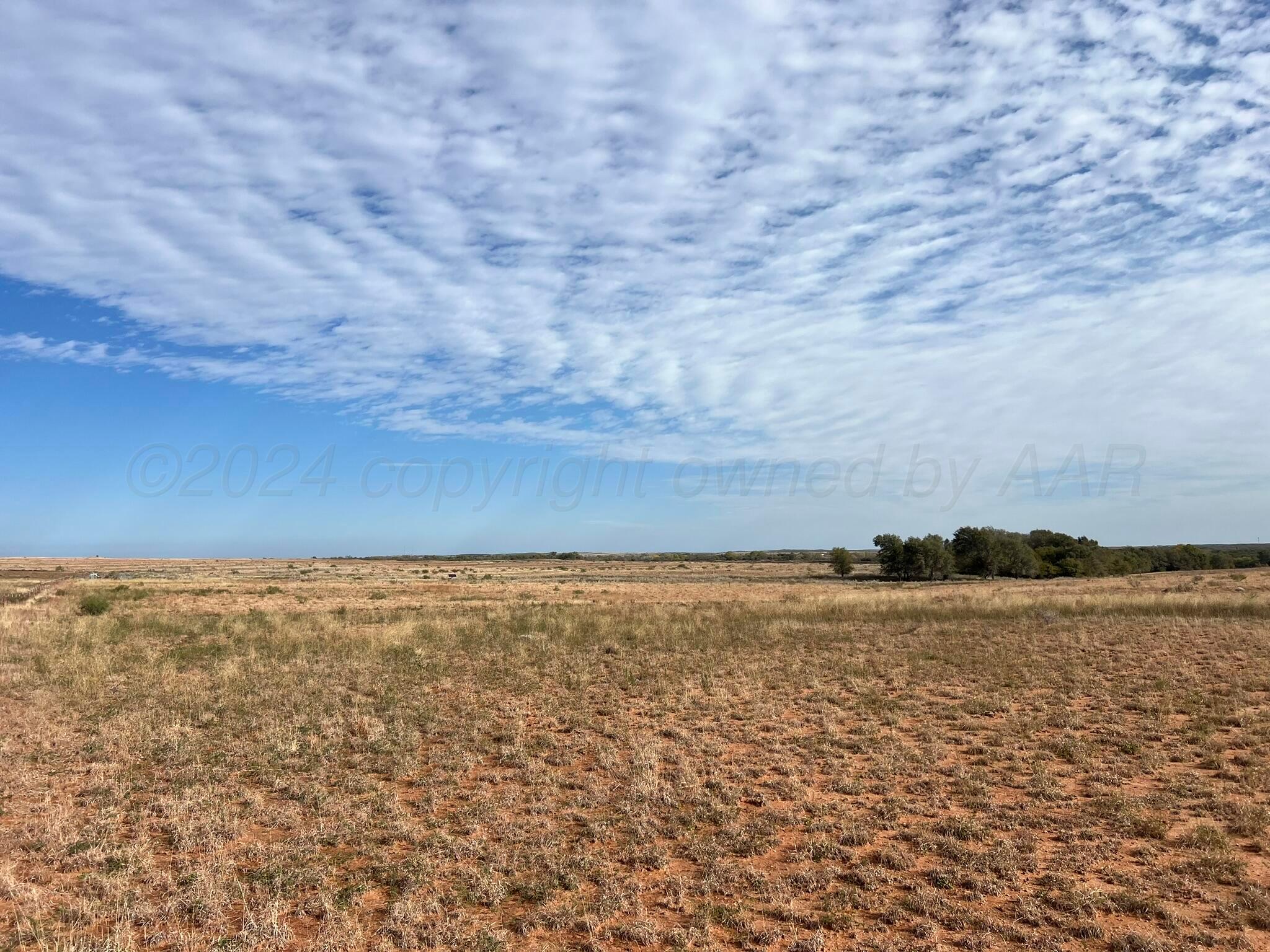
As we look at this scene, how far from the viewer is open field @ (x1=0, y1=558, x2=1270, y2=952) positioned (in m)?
5.01

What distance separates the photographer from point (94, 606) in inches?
1016

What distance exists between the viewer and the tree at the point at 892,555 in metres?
64.9

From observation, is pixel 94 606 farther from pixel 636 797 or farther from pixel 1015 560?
pixel 1015 560

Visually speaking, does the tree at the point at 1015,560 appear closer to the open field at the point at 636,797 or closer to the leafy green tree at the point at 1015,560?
the leafy green tree at the point at 1015,560

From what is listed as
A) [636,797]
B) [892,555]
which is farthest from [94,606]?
[892,555]

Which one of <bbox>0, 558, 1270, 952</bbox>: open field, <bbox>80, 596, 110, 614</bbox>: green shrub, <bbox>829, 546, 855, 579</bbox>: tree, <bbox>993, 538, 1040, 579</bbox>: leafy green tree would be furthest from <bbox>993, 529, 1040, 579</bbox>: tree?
<bbox>80, 596, 110, 614</bbox>: green shrub

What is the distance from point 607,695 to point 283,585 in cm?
4299

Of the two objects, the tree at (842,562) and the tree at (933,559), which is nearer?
the tree at (933,559)

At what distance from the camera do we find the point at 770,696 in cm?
1237

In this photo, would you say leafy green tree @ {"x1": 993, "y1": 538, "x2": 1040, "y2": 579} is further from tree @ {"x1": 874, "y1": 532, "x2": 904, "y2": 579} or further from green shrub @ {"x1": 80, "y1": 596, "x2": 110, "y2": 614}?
green shrub @ {"x1": 80, "y1": 596, "x2": 110, "y2": 614}

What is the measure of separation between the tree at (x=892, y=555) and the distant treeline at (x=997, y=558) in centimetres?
5

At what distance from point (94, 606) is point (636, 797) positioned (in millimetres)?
26284

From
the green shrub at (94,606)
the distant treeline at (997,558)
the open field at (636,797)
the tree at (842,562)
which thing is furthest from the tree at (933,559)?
the green shrub at (94,606)

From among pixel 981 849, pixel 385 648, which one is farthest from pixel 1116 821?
pixel 385 648
